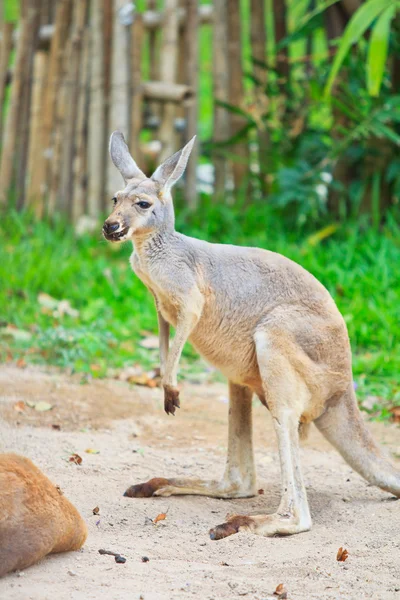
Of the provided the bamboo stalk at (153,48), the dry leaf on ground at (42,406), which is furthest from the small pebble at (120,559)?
the bamboo stalk at (153,48)

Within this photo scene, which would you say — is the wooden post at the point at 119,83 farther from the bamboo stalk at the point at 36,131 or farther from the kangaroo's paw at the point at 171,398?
the kangaroo's paw at the point at 171,398

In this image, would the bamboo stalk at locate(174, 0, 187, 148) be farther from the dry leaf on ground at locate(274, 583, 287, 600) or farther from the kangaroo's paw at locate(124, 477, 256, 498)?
the dry leaf on ground at locate(274, 583, 287, 600)

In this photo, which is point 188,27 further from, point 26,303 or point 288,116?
point 26,303

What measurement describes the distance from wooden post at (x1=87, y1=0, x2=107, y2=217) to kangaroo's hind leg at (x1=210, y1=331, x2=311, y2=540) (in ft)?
13.2

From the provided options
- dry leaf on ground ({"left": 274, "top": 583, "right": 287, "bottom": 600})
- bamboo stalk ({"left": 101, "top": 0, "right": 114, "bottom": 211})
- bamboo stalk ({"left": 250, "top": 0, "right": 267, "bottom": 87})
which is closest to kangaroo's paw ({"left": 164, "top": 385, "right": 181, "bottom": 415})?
dry leaf on ground ({"left": 274, "top": 583, "right": 287, "bottom": 600})

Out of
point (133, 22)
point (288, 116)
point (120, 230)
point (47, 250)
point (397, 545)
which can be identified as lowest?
point (397, 545)

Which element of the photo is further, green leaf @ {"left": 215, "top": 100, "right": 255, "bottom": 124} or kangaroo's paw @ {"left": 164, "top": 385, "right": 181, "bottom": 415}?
green leaf @ {"left": 215, "top": 100, "right": 255, "bottom": 124}

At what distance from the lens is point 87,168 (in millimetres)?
7594

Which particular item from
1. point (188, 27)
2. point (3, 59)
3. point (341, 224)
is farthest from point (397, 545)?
point (3, 59)

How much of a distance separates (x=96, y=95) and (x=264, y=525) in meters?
4.83

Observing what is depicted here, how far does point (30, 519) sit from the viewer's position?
288 centimetres

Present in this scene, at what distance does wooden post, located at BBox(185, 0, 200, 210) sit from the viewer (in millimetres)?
7641

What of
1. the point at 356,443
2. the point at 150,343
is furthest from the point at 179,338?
the point at 150,343

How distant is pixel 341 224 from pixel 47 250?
2.31m
